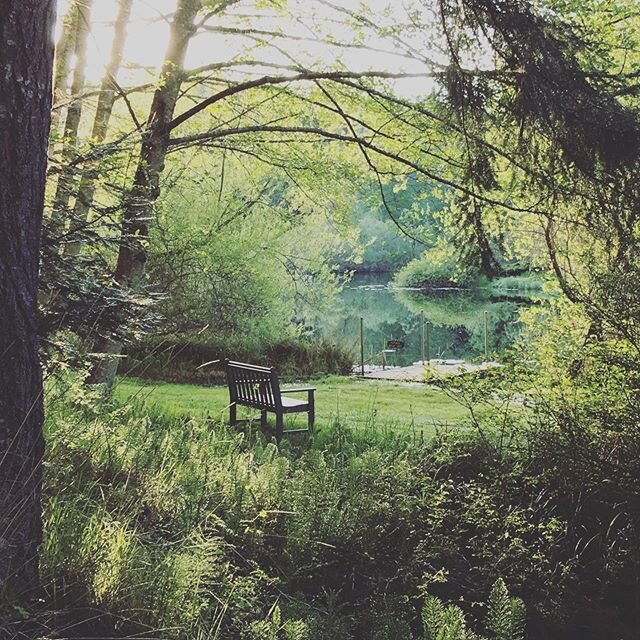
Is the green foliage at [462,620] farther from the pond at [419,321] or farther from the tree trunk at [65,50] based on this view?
the pond at [419,321]

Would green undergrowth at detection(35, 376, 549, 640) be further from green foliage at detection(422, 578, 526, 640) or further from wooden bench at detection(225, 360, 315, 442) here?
wooden bench at detection(225, 360, 315, 442)

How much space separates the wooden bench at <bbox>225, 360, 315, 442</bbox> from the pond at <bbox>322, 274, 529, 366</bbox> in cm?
903

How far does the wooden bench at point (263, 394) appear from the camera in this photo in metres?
7.61

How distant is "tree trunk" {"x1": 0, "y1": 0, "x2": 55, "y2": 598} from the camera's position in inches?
98.8

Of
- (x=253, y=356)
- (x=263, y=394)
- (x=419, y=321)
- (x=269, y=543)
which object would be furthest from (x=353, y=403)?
(x=419, y=321)

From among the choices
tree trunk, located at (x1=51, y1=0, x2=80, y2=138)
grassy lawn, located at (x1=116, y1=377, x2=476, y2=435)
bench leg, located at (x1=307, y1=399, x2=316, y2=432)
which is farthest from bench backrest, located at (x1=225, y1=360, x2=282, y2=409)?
tree trunk, located at (x1=51, y1=0, x2=80, y2=138)

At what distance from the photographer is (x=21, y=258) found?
2582 millimetres

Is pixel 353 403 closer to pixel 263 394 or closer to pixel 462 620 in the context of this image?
pixel 263 394

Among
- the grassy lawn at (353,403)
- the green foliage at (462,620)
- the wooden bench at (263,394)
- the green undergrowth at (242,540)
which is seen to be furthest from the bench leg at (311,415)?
the green foliage at (462,620)

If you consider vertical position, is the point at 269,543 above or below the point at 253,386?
below

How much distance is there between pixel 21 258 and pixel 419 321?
29808 mm

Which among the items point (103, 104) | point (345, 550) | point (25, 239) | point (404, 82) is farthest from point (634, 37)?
point (25, 239)

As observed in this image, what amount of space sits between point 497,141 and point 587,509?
92.8 inches

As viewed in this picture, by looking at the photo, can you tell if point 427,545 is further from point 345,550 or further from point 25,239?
point 25,239
